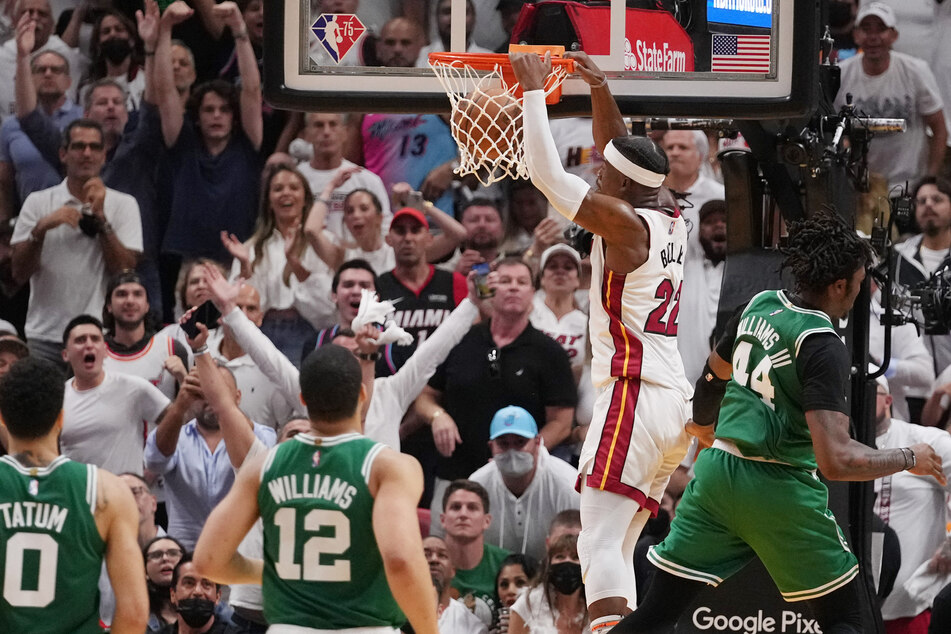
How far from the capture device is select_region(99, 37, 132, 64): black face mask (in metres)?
10.7

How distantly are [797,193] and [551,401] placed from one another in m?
2.57

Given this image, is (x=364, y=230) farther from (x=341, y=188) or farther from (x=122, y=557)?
(x=122, y=557)

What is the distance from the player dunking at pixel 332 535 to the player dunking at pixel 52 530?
30 cm

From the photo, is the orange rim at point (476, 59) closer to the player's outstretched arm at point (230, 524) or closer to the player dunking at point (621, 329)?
the player dunking at point (621, 329)

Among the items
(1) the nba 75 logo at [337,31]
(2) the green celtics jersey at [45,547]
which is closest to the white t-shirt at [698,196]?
(1) the nba 75 logo at [337,31]

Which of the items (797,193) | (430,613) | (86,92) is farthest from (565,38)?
(86,92)

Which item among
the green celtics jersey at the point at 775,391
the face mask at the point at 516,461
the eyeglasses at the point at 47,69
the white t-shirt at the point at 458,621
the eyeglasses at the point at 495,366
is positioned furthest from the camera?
the eyeglasses at the point at 47,69

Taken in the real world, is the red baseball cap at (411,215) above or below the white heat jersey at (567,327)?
above

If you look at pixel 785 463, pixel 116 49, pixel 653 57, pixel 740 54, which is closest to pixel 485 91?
pixel 653 57

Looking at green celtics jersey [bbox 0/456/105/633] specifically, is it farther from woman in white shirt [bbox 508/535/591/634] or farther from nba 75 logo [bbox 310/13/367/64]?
woman in white shirt [bbox 508/535/591/634]

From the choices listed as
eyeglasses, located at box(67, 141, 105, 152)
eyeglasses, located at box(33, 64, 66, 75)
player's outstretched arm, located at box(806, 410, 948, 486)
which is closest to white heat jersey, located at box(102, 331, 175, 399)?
eyeglasses, located at box(67, 141, 105, 152)

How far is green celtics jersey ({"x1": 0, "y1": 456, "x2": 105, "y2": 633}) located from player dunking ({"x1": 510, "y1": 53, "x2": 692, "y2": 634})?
213 centimetres

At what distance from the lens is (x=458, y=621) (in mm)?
8000

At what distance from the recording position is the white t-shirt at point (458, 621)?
26.1 ft
